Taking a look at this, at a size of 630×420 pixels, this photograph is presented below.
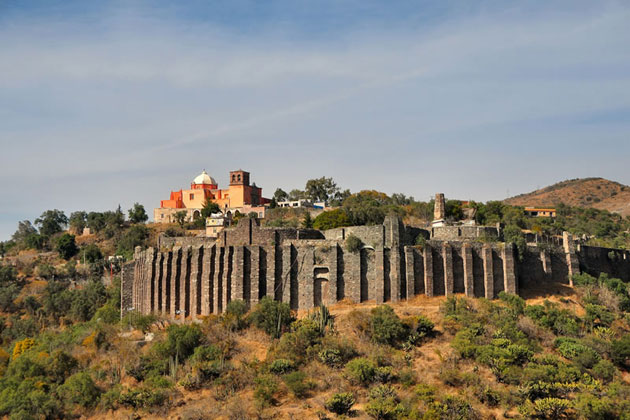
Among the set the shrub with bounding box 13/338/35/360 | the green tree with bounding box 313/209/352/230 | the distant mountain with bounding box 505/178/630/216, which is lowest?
the shrub with bounding box 13/338/35/360

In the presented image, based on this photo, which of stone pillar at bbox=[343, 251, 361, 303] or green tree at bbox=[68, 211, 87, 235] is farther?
green tree at bbox=[68, 211, 87, 235]

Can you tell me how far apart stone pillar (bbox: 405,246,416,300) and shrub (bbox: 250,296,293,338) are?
25.6 feet

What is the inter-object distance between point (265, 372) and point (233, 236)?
1282 centimetres

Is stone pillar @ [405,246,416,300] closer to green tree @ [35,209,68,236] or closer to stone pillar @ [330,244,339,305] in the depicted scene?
stone pillar @ [330,244,339,305]

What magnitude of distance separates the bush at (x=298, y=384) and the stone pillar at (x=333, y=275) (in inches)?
334

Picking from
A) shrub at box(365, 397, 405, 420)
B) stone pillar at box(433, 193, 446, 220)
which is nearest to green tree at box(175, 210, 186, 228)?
stone pillar at box(433, 193, 446, 220)

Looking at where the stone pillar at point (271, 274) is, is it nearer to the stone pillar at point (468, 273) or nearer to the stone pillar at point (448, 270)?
the stone pillar at point (448, 270)

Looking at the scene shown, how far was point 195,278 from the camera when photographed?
48.6 metres

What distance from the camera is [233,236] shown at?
4862cm

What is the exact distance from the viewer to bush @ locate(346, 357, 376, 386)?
3653 cm

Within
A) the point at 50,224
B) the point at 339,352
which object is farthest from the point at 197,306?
the point at 50,224

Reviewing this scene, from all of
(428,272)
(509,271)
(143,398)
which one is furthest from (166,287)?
(509,271)

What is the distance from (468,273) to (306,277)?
10523 mm

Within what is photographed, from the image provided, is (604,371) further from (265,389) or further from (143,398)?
(143,398)
